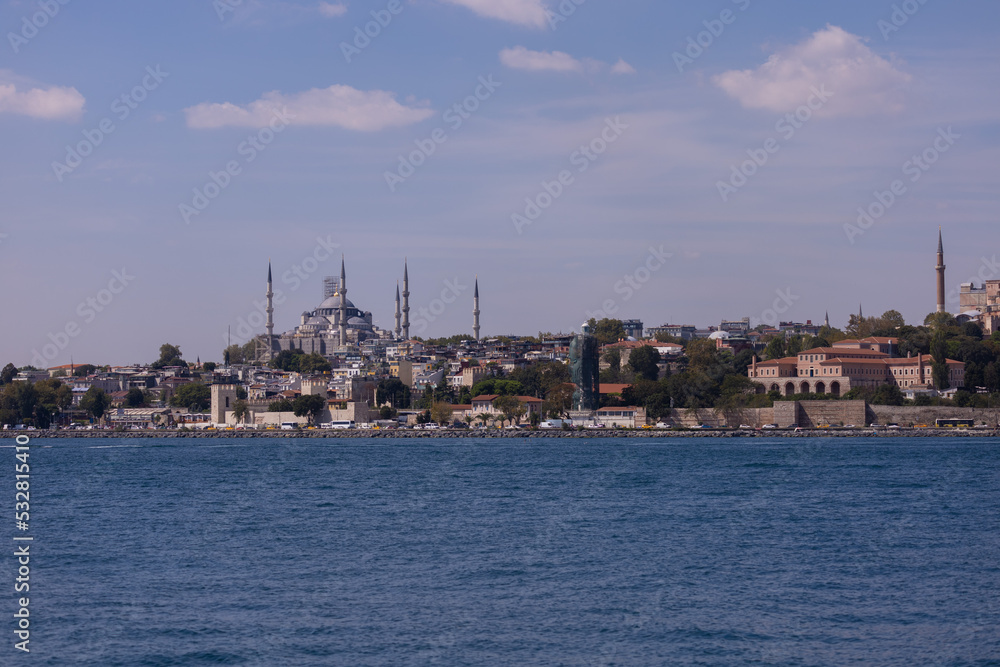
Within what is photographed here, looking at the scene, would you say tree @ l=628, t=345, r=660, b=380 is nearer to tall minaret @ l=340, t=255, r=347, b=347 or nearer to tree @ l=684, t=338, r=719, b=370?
tree @ l=684, t=338, r=719, b=370

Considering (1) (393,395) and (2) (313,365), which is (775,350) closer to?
(1) (393,395)

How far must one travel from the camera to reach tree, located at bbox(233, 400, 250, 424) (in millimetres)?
80875

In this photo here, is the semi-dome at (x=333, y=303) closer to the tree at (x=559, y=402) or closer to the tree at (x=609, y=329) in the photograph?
the tree at (x=609, y=329)

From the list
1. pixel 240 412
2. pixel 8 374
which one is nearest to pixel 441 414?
pixel 240 412

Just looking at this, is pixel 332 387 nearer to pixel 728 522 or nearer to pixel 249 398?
pixel 249 398

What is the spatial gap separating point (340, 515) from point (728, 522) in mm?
6401

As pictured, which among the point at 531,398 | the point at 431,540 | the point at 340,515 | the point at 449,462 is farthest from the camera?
the point at 531,398

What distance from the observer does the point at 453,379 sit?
88750 millimetres

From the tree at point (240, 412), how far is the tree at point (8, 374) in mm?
35610

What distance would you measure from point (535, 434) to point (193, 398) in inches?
1443

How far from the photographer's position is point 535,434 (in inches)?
2457

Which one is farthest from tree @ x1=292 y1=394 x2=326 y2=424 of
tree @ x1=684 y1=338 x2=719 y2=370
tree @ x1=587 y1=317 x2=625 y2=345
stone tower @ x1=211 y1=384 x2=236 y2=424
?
tree @ x1=587 y1=317 x2=625 y2=345

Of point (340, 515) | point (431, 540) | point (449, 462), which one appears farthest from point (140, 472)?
point (431, 540)

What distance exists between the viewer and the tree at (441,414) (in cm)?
7100
